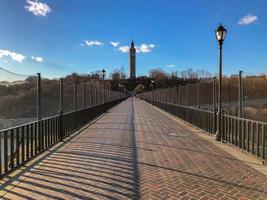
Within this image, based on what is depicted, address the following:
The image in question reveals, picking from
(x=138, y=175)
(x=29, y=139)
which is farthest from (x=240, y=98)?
(x=29, y=139)

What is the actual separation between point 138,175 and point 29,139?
131 inches

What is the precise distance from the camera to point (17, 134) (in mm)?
7551

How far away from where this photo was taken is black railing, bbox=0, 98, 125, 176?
6.91 m

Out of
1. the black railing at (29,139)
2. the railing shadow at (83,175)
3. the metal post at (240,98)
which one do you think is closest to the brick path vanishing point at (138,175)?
the railing shadow at (83,175)

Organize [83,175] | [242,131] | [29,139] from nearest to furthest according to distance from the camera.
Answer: [83,175] → [29,139] → [242,131]

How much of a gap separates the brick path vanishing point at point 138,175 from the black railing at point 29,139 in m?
0.42

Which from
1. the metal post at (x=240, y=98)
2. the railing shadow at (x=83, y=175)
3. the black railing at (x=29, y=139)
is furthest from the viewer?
the metal post at (x=240, y=98)

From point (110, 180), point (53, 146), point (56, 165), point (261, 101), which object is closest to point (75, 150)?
point (53, 146)

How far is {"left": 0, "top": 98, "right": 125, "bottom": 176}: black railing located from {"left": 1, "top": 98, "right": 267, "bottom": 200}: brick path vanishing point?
1.38 feet

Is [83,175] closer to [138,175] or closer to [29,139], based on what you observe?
[138,175]

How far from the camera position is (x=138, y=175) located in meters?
6.85

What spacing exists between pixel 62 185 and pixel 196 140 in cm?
716

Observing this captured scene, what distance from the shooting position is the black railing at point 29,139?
22.7 ft

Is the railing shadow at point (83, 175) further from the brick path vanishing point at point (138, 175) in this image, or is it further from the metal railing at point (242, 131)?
the metal railing at point (242, 131)
